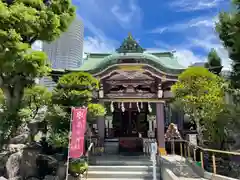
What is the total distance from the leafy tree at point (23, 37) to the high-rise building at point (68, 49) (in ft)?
53.1

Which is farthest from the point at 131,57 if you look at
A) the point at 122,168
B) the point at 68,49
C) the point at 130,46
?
the point at 68,49

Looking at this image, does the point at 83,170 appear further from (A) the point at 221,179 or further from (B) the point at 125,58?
(B) the point at 125,58

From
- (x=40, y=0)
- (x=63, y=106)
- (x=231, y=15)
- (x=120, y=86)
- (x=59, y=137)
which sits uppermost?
(x=40, y=0)

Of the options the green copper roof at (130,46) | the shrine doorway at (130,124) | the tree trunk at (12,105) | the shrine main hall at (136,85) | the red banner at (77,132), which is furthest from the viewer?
the green copper roof at (130,46)

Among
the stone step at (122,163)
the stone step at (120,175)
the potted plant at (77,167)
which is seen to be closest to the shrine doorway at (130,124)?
the stone step at (122,163)

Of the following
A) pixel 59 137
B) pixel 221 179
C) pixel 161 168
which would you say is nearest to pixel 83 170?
pixel 59 137

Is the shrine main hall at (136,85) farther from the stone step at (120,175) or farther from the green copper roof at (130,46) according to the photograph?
the stone step at (120,175)

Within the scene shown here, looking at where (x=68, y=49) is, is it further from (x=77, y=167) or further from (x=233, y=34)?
(x=233, y=34)

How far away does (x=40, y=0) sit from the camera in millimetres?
7512

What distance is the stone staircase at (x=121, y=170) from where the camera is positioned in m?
7.33

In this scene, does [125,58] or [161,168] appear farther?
[125,58]

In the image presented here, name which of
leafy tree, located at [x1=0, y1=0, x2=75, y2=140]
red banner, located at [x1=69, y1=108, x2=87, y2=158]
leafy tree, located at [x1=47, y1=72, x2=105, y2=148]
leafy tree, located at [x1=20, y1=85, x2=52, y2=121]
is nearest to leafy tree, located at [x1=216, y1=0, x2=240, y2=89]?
leafy tree, located at [x1=47, y1=72, x2=105, y2=148]

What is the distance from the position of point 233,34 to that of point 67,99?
6137mm

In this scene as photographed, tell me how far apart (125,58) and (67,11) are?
13.9 ft
